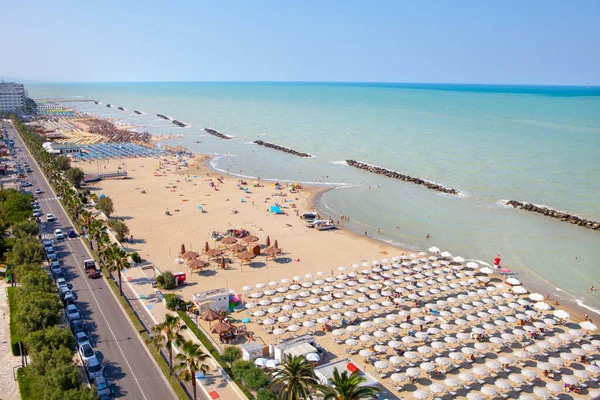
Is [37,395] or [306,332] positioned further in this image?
[306,332]

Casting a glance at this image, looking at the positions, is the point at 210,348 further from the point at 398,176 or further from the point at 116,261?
the point at 398,176

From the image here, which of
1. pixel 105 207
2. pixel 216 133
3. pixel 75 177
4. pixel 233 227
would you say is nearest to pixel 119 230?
pixel 105 207

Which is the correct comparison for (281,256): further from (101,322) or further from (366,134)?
(366,134)

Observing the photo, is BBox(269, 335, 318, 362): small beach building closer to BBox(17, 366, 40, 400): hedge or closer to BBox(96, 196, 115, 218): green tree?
BBox(17, 366, 40, 400): hedge

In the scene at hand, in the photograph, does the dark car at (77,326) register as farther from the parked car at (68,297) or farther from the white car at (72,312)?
the parked car at (68,297)

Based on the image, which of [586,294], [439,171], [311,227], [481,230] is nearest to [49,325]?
[311,227]

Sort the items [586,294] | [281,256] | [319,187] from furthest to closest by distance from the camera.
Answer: [319,187] < [281,256] < [586,294]

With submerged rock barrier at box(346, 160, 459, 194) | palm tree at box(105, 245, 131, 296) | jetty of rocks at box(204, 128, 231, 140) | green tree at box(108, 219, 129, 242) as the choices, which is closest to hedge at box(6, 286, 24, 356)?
palm tree at box(105, 245, 131, 296)
